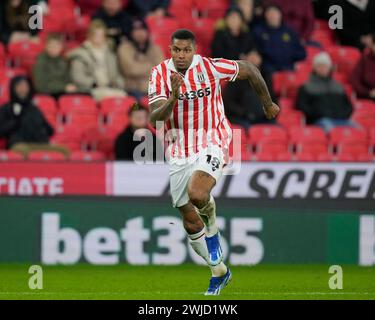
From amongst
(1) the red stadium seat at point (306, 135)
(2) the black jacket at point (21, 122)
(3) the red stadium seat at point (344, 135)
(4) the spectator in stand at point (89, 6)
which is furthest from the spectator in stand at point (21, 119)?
(3) the red stadium seat at point (344, 135)

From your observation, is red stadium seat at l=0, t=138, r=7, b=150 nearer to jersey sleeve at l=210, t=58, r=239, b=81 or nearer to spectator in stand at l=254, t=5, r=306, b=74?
spectator in stand at l=254, t=5, r=306, b=74

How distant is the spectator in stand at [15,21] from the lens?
15.9 metres

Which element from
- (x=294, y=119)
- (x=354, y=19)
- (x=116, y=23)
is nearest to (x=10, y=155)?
(x=116, y=23)

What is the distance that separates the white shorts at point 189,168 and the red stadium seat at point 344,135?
5.99 meters

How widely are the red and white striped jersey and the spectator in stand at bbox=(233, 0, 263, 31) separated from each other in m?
6.80

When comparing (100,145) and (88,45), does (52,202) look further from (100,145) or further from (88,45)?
(88,45)

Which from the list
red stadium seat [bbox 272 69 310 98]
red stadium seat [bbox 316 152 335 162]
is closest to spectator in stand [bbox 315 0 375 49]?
red stadium seat [bbox 272 69 310 98]

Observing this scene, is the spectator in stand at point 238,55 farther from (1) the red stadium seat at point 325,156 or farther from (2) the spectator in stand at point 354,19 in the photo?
(2) the spectator in stand at point 354,19

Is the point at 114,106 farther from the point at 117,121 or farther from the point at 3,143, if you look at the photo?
the point at 3,143

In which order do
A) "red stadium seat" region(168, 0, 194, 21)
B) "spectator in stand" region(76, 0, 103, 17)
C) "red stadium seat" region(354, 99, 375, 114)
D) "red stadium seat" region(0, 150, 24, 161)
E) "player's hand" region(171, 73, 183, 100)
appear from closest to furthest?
1. "player's hand" region(171, 73, 183, 100)
2. "red stadium seat" region(0, 150, 24, 161)
3. "red stadium seat" region(354, 99, 375, 114)
4. "spectator in stand" region(76, 0, 103, 17)
5. "red stadium seat" region(168, 0, 194, 21)

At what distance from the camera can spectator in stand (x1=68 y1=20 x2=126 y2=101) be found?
1542cm

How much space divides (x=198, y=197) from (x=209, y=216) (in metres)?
0.35

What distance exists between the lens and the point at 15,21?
16031 millimetres

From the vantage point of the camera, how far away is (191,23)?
54.3 ft
